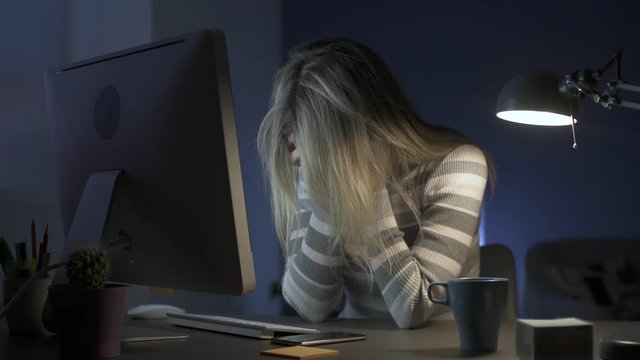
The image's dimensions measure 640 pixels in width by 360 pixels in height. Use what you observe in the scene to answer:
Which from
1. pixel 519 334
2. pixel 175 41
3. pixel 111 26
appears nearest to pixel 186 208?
pixel 175 41

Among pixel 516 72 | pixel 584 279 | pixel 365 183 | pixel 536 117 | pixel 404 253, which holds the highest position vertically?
pixel 516 72

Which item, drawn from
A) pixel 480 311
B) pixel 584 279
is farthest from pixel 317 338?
pixel 584 279

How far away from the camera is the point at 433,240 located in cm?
143

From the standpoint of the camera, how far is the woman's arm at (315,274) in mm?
1466

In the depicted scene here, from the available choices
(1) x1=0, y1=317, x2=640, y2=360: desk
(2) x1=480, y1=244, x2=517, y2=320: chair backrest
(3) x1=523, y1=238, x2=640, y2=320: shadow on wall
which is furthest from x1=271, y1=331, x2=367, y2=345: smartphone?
(3) x1=523, y1=238, x2=640, y2=320: shadow on wall

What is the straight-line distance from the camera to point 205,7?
8.35 feet

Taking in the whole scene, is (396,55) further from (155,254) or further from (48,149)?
(155,254)

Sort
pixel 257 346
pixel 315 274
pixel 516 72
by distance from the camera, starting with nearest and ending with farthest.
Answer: pixel 257 346 → pixel 315 274 → pixel 516 72

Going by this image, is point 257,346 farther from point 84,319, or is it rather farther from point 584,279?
point 584,279

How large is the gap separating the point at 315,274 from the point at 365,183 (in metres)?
0.23

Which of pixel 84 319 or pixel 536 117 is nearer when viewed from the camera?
pixel 84 319

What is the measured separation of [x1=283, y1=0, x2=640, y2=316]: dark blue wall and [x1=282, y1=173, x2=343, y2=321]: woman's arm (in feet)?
2.81

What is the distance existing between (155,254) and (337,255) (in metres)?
0.51

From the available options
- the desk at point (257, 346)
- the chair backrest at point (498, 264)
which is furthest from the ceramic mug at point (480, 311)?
the chair backrest at point (498, 264)
